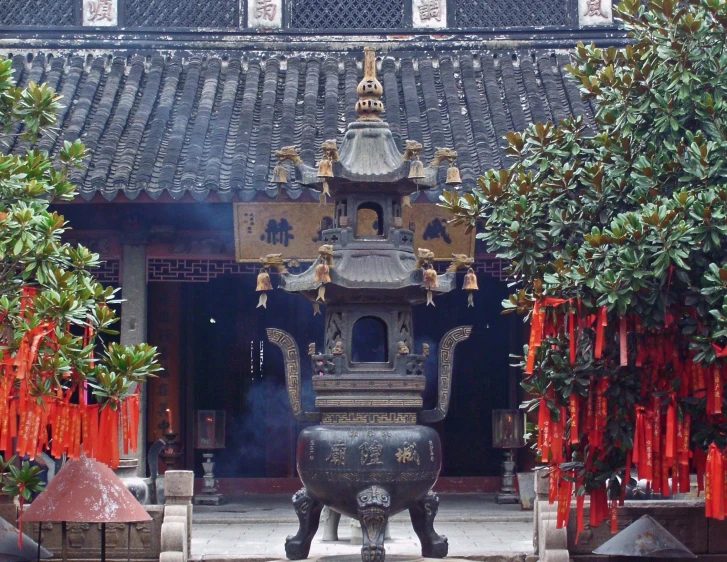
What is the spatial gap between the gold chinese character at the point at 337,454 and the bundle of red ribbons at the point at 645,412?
159cm

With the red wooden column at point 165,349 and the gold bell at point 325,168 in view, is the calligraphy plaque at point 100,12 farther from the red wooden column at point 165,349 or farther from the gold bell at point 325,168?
the gold bell at point 325,168

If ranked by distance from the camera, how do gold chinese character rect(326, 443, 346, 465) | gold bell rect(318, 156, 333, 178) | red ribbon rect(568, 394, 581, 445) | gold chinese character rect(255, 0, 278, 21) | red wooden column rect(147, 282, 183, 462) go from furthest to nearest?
1. red wooden column rect(147, 282, 183, 462)
2. gold chinese character rect(255, 0, 278, 21)
3. gold bell rect(318, 156, 333, 178)
4. gold chinese character rect(326, 443, 346, 465)
5. red ribbon rect(568, 394, 581, 445)

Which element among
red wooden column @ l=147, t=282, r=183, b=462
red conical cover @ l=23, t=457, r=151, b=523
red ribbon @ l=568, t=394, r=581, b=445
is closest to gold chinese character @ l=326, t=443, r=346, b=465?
red conical cover @ l=23, t=457, r=151, b=523

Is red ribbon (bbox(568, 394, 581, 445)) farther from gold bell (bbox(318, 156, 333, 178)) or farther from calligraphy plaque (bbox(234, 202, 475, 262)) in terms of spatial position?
calligraphy plaque (bbox(234, 202, 475, 262))

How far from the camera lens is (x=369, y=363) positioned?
10203mm

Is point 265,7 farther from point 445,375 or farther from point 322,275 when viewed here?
point 445,375

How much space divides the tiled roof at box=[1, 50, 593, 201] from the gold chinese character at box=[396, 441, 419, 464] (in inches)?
149

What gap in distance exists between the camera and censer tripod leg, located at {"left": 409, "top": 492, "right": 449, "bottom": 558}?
10156 mm

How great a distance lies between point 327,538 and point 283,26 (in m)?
6.35

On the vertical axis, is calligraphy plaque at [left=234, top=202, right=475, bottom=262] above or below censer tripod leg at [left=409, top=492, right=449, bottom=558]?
above

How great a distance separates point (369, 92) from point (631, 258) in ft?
11.1

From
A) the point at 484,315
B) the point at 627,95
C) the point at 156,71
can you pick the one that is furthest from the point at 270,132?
the point at 627,95

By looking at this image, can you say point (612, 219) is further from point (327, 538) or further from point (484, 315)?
point (484, 315)

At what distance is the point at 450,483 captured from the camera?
52.6 ft
